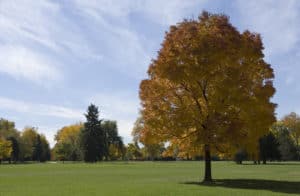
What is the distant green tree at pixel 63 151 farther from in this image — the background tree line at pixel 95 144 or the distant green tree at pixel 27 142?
the distant green tree at pixel 27 142

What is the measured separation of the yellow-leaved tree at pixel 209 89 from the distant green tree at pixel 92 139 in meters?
92.2

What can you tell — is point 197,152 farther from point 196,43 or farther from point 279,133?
point 279,133

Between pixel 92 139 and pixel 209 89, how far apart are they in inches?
3754

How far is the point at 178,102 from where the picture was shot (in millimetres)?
33750

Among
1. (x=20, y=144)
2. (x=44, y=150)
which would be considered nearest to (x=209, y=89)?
(x=20, y=144)

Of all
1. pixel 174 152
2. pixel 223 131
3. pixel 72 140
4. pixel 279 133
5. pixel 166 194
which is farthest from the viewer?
pixel 72 140

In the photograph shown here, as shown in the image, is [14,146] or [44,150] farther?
[44,150]

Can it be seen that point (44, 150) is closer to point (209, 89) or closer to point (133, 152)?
point (133, 152)

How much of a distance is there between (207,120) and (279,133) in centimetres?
10779

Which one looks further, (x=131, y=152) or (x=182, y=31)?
(x=131, y=152)

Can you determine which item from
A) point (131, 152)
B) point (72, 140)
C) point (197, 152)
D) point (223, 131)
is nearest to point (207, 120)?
point (223, 131)

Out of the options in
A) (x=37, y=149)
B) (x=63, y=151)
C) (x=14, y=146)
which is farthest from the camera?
(x=37, y=149)

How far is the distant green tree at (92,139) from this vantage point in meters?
124

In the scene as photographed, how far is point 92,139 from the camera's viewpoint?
126 meters
